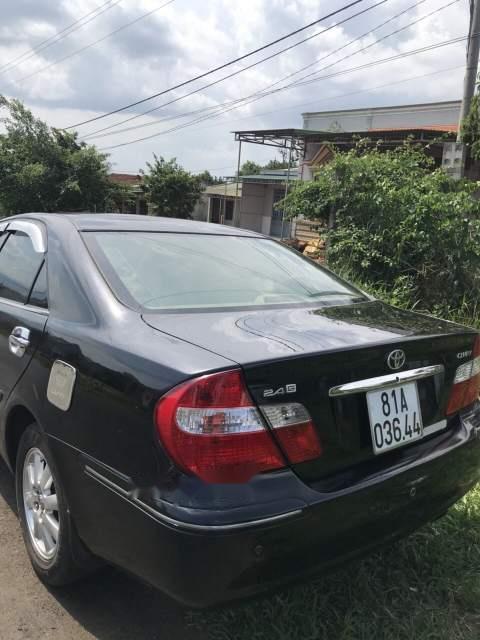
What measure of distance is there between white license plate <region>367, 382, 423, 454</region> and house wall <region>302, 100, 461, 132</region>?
62.0 feet

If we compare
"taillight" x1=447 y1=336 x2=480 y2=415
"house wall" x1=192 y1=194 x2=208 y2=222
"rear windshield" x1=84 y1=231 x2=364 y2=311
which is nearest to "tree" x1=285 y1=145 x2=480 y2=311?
"rear windshield" x1=84 y1=231 x2=364 y2=311

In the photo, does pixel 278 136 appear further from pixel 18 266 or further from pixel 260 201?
pixel 18 266

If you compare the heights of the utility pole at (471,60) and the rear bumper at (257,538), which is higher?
the utility pole at (471,60)

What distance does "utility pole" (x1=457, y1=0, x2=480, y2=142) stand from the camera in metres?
8.68

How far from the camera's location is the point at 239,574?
1.60 meters

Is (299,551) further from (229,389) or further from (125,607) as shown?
(125,607)

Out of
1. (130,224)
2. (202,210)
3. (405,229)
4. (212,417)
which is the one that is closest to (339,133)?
(405,229)

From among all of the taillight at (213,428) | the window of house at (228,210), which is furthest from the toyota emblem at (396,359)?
the window of house at (228,210)

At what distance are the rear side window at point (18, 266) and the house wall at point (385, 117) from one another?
1849cm

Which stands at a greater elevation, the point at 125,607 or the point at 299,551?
the point at 299,551

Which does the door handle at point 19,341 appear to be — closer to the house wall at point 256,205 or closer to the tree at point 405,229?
the tree at point 405,229

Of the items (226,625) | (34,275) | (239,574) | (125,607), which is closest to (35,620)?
(125,607)

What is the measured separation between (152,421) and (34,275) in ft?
4.28

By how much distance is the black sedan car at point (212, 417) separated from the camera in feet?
5.29
